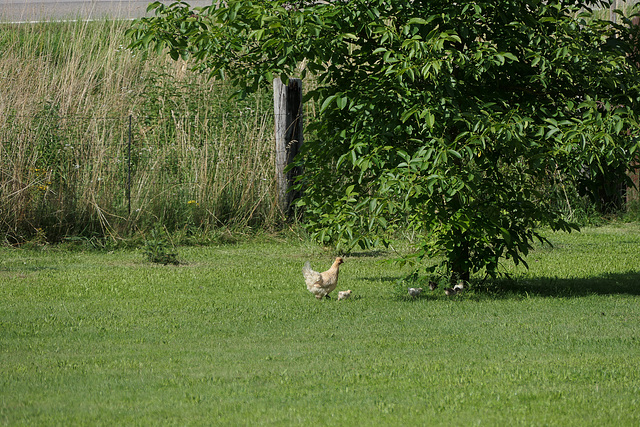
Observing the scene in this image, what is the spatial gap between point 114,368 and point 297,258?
19.0 ft

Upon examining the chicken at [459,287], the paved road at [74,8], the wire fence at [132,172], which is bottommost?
the chicken at [459,287]

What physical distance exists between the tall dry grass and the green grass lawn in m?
2.26

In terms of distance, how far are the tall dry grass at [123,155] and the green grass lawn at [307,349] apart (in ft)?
7.40

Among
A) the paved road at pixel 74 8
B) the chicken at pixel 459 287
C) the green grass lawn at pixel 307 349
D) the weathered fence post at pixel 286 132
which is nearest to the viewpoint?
the green grass lawn at pixel 307 349

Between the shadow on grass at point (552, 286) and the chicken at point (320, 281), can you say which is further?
the shadow on grass at point (552, 286)

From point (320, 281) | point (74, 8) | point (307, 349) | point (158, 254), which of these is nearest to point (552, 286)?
point (320, 281)

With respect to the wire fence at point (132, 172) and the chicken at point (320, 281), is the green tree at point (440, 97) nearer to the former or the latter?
the chicken at point (320, 281)

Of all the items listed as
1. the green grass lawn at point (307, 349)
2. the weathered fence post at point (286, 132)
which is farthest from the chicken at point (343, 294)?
the weathered fence post at point (286, 132)

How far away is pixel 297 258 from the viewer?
1109 centimetres

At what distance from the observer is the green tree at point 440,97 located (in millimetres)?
7039

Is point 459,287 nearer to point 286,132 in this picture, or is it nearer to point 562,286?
point 562,286

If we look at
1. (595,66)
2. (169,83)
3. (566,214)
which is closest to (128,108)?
(169,83)

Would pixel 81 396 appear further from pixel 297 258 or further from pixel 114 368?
pixel 297 258

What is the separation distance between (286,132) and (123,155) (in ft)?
7.76
